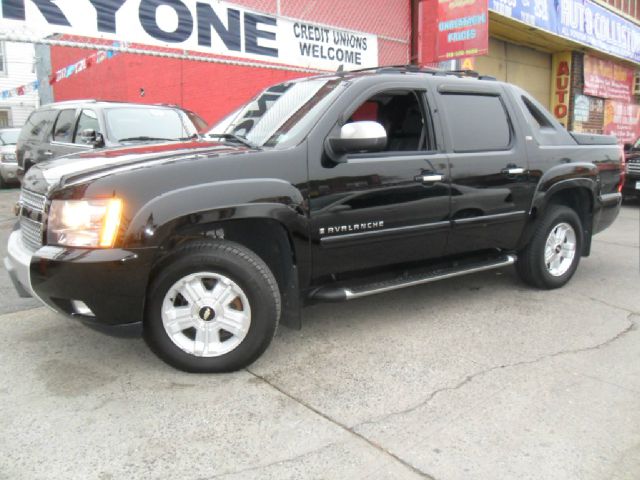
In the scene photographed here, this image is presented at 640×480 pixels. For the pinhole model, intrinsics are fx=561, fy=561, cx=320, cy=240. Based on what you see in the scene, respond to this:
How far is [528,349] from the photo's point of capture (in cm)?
375

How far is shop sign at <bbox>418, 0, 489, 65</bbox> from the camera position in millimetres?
10092

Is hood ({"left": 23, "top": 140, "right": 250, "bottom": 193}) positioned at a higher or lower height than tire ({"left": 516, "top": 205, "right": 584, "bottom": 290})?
higher

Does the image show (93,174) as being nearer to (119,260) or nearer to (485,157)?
(119,260)

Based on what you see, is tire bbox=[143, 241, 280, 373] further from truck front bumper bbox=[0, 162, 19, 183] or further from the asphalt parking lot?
truck front bumper bbox=[0, 162, 19, 183]

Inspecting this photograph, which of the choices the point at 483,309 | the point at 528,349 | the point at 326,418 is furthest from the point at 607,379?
the point at 326,418

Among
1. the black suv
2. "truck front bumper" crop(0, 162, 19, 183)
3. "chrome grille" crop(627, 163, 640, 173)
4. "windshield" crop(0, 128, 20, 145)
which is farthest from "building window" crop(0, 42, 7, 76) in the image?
"chrome grille" crop(627, 163, 640, 173)

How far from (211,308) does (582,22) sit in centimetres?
1716

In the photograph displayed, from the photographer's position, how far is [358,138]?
3.46 meters

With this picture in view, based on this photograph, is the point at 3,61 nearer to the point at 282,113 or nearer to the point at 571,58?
the point at 571,58

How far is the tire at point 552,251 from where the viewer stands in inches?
193

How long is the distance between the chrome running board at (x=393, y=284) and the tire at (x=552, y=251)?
0.27 metres

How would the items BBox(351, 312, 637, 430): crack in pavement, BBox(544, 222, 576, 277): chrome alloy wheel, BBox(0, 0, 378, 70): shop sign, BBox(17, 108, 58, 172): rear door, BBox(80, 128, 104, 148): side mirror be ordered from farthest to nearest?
BBox(17, 108, 58, 172): rear door, BBox(80, 128, 104, 148): side mirror, BBox(0, 0, 378, 70): shop sign, BBox(544, 222, 576, 277): chrome alloy wheel, BBox(351, 312, 637, 430): crack in pavement

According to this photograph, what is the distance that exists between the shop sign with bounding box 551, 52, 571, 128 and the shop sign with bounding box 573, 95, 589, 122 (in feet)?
0.83

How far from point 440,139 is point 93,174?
2.43m
